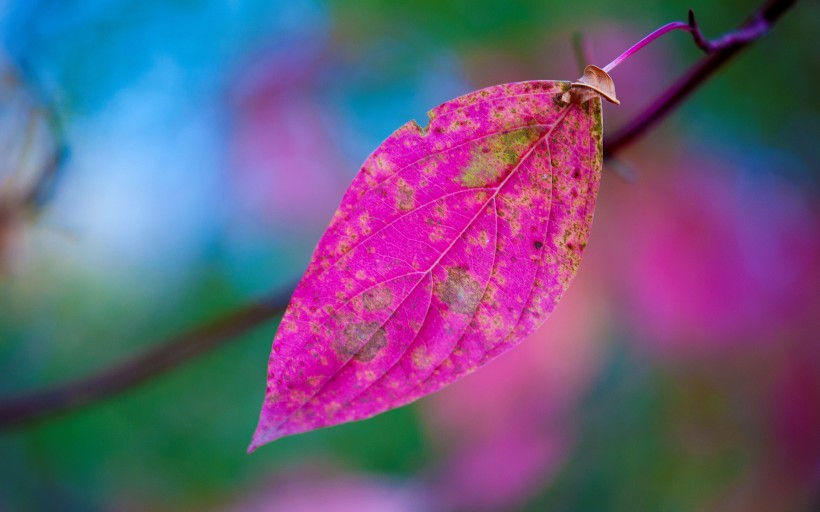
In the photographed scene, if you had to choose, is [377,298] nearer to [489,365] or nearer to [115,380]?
[115,380]

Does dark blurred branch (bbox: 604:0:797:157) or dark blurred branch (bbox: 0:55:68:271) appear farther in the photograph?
dark blurred branch (bbox: 0:55:68:271)

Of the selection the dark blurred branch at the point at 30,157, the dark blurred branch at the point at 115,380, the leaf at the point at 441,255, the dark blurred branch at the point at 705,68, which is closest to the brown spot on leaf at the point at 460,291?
the leaf at the point at 441,255

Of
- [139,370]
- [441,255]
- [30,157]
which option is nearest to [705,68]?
[441,255]

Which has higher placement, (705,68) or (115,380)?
(705,68)

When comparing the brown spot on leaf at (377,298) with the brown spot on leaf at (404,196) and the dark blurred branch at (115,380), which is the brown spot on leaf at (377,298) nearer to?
the brown spot on leaf at (404,196)

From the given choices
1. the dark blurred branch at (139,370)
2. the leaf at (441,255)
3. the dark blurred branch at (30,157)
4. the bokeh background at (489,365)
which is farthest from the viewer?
the bokeh background at (489,365)

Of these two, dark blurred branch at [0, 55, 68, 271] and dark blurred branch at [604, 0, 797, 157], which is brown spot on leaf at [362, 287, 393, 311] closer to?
dark blurred branch at [604, 0, 797, 157]

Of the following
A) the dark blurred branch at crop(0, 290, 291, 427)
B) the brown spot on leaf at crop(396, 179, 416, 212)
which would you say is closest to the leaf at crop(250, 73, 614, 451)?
the brown spot on leaf at crop(396, 179, 416, 212)
